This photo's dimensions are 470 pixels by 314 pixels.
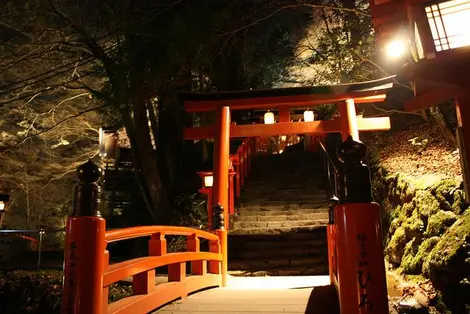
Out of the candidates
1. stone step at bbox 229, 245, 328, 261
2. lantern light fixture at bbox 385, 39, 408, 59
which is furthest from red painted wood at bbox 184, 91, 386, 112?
lantern light fixture at bbox 385, 39, 408, 59

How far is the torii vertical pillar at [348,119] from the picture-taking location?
11117 mm

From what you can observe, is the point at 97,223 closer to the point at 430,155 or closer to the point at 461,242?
the point at 461,242

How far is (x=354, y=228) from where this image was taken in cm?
291

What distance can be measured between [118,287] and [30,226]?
57.3ft

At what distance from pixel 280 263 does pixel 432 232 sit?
446 cm

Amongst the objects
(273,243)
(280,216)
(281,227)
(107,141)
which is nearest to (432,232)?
(273,243)

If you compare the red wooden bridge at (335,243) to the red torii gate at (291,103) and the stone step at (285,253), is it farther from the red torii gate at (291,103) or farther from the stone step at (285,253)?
the red torii gate at (291,103)

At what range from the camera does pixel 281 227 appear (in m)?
12.2

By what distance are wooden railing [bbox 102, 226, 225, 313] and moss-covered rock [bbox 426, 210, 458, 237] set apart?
4.34m

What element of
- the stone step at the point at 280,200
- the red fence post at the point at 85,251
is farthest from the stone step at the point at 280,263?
the red fence post at the point at 85,251

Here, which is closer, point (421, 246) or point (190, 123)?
point (421, 246)

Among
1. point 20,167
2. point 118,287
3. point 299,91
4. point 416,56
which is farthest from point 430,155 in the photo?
point 20,167

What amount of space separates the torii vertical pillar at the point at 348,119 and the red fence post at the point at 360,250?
8415 mm

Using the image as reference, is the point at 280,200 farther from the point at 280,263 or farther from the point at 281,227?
the point at 280,263
